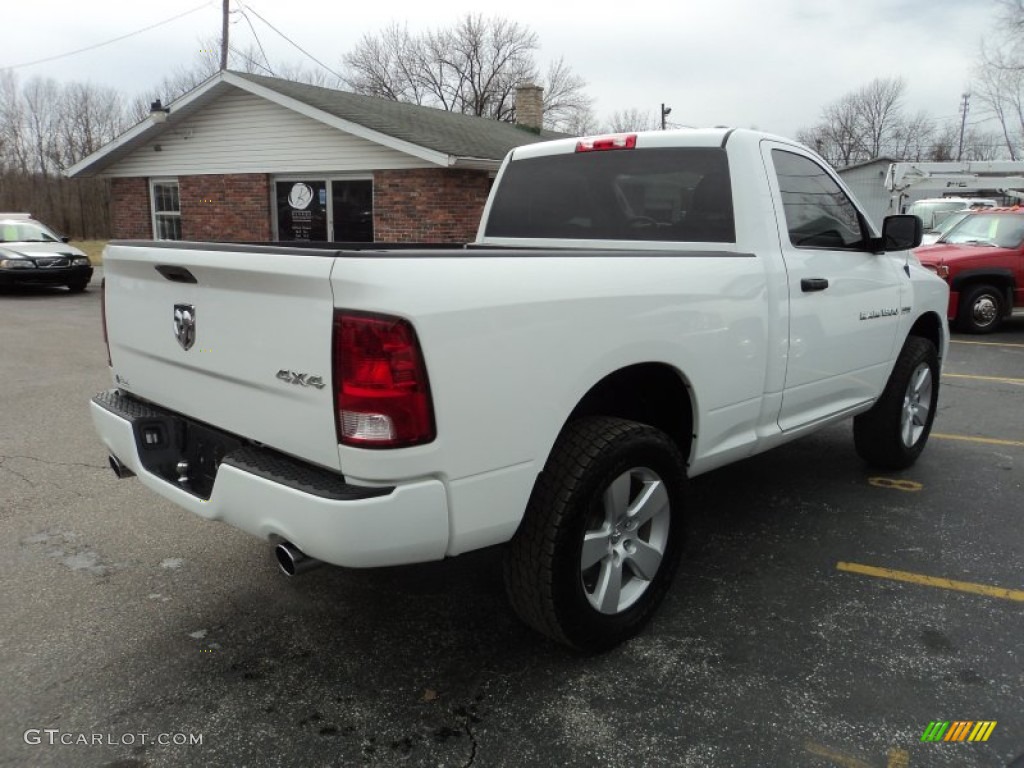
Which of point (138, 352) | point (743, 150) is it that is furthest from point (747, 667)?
point (138, 352)

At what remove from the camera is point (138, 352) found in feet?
9.65

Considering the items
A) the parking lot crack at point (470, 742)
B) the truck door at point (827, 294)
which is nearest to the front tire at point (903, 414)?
the truck door at point (827, 294)

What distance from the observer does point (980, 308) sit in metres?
11.4

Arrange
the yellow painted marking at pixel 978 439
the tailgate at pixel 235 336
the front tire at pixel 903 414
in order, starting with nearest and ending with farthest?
1. the tailgate at pixel 235 336
2. the front tire at pixel 903 414
3. the yellow painted marking at pixel 978 439

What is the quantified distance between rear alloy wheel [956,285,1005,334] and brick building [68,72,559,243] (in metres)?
8.16

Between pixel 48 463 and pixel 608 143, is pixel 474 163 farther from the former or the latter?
pixel 608 143

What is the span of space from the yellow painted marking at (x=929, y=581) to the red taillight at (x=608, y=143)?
2.21 m

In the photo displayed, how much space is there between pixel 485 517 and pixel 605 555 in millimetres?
637

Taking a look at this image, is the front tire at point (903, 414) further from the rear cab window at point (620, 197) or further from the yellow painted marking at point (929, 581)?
the rear cab window at point (620, 197)

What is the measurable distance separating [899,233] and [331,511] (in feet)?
11.2

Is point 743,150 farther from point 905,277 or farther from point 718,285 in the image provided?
point 905,277

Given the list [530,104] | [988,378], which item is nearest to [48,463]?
[988,378]

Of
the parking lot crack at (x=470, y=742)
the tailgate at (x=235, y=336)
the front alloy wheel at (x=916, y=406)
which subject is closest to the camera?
the tailgate at (x=235, y=336)

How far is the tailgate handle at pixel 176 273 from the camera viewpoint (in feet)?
8.37
